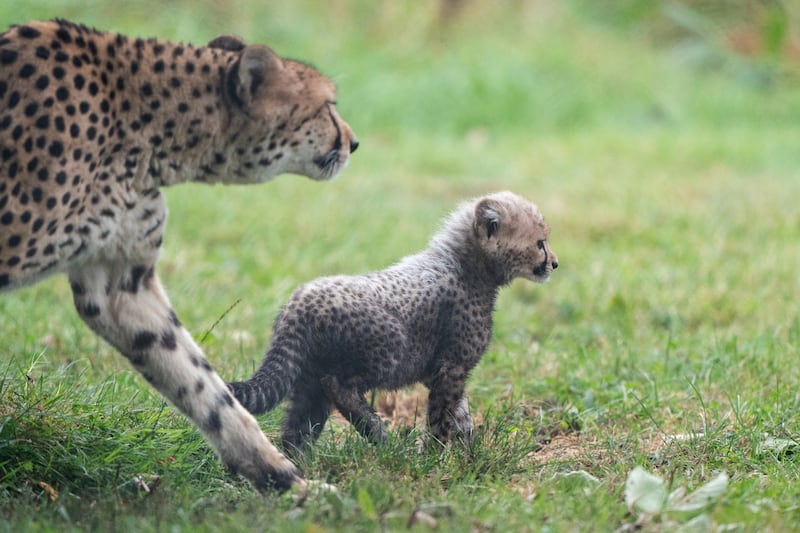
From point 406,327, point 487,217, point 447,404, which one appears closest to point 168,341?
point 406,327

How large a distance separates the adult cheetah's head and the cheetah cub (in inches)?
14.6

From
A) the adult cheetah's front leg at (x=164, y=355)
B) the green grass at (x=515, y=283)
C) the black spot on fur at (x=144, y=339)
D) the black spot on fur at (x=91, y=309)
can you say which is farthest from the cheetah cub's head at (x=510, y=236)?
the black spot on fur at (x=91, y=309)

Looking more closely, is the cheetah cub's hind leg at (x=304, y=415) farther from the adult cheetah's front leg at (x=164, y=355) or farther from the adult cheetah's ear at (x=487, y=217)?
the adult cheetah's ear at (x=487, y=217)

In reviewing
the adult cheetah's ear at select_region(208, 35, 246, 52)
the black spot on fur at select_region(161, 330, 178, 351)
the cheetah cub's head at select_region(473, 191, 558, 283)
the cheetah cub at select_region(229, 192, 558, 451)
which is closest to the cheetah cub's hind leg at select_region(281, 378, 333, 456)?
the cheetah cub at select_region(229, 192, 558, 451)

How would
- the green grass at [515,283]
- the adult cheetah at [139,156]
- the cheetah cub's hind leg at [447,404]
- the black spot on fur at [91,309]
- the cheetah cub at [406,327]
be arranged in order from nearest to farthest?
the adult cheetah at [139,156] → the green grass at [515,283] → the black spot on fur at [91,309] → the cheetah cub at [406,327] → the cheetah cub's hind leg at [447,404]

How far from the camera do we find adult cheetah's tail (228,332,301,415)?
341 centimetres

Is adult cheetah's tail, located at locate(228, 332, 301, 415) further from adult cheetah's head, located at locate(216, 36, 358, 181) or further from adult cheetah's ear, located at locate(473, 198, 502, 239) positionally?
adult cheetah's ear, located at locate(473, 198, 502, 239)

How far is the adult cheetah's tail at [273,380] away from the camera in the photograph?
341 centimetres

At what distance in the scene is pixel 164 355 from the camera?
3354 mm

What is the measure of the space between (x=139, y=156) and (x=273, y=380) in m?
0.73

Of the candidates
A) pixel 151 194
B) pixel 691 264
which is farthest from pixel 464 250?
pixel 691 264

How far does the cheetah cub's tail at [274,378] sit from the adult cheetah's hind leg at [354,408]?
0.35 ft

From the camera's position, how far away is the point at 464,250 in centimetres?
385

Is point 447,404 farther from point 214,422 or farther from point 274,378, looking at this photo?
point 214,422
